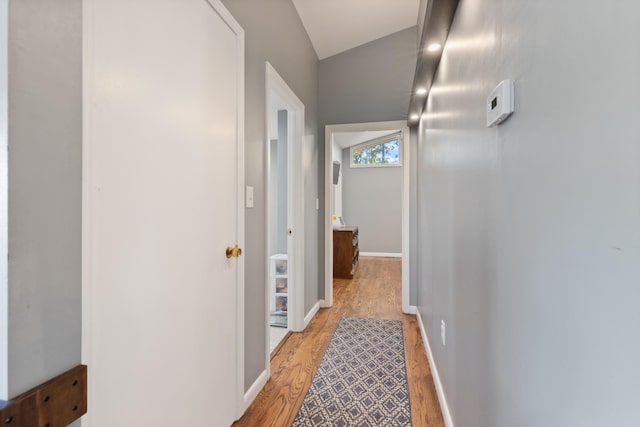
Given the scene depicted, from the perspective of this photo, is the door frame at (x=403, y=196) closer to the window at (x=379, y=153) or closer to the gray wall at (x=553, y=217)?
the gray wall at (x=553, y=217)

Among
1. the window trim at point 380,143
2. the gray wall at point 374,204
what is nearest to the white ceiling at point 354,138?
the window trim at point 380,143

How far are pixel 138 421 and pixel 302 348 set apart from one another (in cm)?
154

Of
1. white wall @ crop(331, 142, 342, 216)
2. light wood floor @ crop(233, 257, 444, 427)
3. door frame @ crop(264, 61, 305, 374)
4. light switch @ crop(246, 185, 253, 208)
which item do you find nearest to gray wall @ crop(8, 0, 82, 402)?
light switch @ crop(246, 185, 253, 208)

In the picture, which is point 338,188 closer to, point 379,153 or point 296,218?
point 379,153

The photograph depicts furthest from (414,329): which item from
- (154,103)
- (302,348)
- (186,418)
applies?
(154,103)

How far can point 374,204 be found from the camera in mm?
6797

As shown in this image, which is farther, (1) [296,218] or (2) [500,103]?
(1) [296,218]

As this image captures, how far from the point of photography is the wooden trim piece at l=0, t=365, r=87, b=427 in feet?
1.85

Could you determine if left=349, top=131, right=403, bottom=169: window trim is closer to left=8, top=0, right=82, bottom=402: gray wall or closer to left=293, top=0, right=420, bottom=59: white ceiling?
left=293, top=0, right=420, bottom=59: white ceiling

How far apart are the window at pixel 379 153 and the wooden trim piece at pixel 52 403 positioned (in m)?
6.57

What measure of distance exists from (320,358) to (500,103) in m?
2.05

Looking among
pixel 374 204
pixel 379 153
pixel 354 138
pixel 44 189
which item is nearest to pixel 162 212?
pixel 44 189

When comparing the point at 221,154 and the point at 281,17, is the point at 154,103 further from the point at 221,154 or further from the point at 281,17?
the point at 281,17

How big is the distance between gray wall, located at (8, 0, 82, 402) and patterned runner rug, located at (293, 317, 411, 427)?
1.29 m
